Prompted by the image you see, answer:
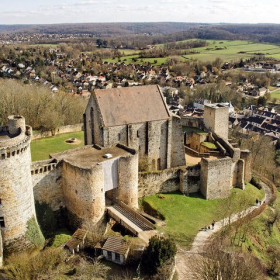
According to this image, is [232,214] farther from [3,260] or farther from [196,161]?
[3,260]

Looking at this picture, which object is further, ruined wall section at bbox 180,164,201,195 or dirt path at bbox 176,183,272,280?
ruined wall section at bbox 180,164,201,195

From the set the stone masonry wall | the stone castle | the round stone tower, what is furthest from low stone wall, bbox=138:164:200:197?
the stone masonry wall

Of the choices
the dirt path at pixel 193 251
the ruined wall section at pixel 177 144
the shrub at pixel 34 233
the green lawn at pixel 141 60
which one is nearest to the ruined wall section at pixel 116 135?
the ruined wall section at pixel 177 144

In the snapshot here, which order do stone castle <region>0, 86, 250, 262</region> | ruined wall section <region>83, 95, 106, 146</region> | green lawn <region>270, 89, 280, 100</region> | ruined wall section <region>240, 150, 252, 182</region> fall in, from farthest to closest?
green lawn <region>270, 89, 280, 100</region>, ruined wall section <region>240, 150, 252, 182</region>, ruined wall section <region>83, 95, 106, 146</region>, stone castle <region>0, 86, 250, 262</region>

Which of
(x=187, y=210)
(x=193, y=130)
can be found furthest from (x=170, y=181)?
(x=193, y=130)

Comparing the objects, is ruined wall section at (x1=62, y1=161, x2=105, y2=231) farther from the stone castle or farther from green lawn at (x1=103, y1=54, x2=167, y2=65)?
green lawn at (x1=103, y1=54, x2=167, y2=65)

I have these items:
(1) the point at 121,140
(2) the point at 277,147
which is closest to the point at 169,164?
(1) the point at 121,140
